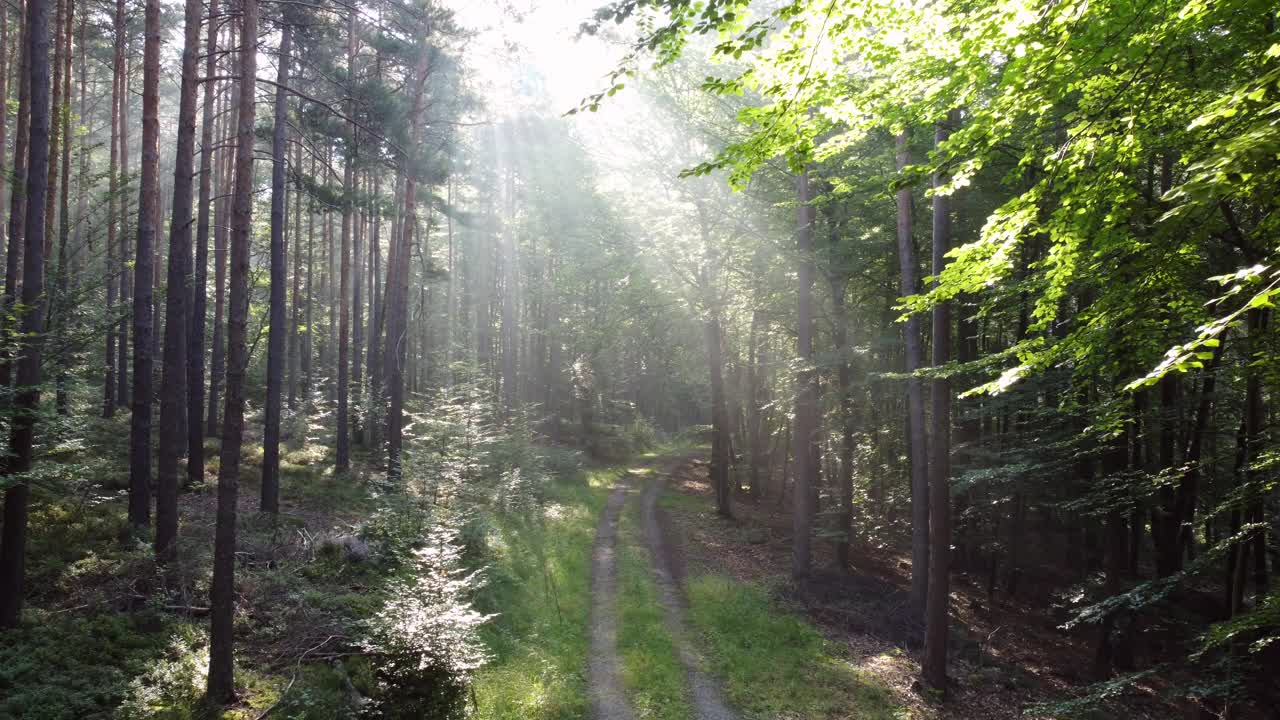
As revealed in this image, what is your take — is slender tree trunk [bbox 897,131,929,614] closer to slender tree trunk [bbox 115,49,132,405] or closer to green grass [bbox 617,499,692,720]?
green grass [bbox 617,499,692,720]

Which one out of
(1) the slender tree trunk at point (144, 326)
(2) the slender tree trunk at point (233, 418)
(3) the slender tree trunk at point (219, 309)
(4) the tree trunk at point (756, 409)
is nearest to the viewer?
(2) the slender tree trunk at point (233, 418)

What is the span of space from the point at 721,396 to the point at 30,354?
1796 cm

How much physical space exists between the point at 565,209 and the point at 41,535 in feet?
51.5

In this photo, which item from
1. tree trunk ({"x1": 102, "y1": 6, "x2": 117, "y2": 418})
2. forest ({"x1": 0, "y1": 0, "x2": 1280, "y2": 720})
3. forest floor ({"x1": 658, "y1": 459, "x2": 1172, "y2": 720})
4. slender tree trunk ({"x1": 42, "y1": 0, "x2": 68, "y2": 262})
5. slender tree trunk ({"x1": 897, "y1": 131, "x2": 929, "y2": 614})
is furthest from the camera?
tree trunk ({"x1": 102, "y1": 6, "x2": 117, "y2": 418})

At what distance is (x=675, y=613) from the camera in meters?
13.6

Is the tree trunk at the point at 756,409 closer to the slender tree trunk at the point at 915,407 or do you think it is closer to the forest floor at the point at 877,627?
the forest floor at the point at 877,627

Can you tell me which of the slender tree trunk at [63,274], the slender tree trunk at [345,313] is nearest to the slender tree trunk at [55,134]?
the slender tree trunk at [63,274]

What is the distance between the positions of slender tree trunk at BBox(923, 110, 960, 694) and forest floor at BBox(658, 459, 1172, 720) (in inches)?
25.4

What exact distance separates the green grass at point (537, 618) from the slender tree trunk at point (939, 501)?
6036 mm

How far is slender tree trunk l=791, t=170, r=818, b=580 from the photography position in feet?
51.2

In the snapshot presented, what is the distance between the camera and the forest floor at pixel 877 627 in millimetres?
10977

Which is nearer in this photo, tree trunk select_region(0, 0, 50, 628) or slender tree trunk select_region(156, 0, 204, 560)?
tree trunk select_region(0, 0, 50, 628)

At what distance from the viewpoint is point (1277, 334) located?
17.9ft

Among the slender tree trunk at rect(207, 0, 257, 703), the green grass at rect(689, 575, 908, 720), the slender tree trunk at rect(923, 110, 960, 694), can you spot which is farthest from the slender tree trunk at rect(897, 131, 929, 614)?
the slender tree trunk at rect(207, 0, 257, 703)
